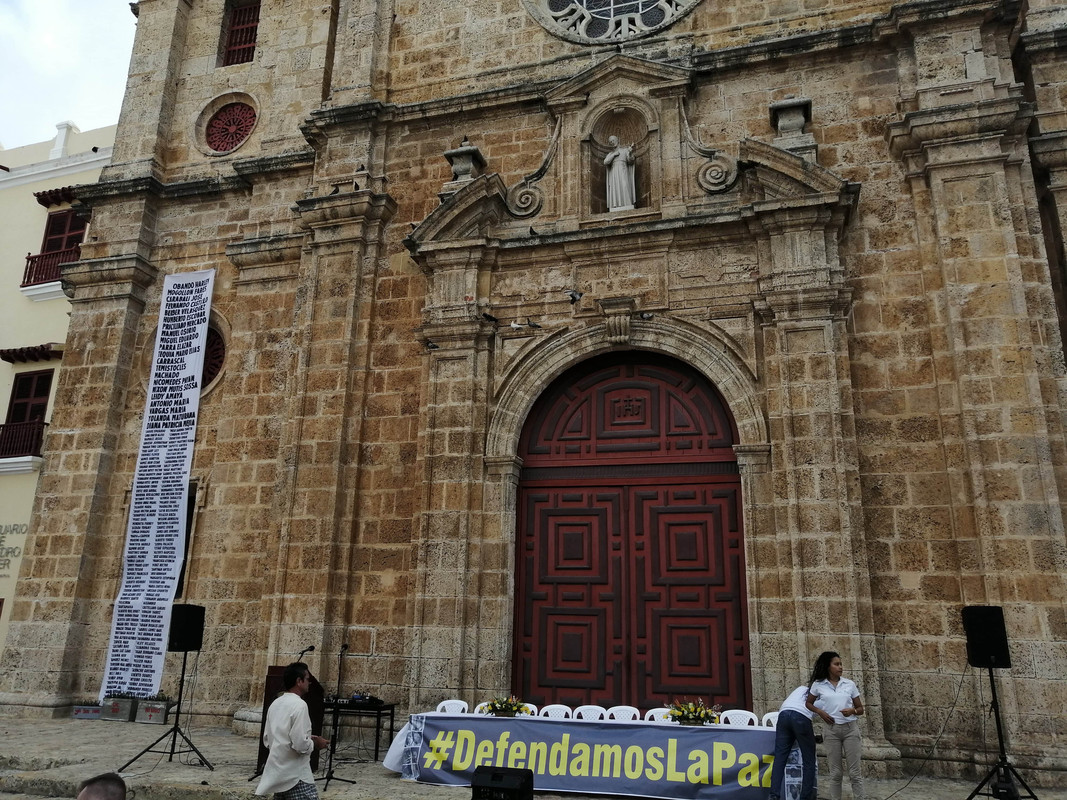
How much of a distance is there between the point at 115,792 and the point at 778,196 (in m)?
8.19

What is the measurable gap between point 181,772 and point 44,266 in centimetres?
1253

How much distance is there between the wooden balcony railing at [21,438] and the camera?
581 inches

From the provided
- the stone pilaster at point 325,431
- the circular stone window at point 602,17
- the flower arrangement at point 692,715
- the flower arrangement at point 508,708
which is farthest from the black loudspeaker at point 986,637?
the circular stone window at point 602,17

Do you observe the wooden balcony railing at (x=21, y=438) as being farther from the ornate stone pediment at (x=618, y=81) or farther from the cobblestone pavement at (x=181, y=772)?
the ornate stone pediment at (x=618, y=81)

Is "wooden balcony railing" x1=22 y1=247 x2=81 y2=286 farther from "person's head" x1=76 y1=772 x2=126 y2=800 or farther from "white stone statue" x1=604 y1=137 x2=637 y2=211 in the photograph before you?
"person's head" x1=76 y1=772 x2=126 y2=800

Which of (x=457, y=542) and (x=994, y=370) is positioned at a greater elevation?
(x=994, y=370)

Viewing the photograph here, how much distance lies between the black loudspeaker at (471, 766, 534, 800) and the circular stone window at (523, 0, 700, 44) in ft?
30.3

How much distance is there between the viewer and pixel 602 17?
1130cm

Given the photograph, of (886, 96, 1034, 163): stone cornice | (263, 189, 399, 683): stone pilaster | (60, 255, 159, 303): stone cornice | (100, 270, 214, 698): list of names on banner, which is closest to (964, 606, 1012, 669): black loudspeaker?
(886, 96, 1034, 163): stone cornice

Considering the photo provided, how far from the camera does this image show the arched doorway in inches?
336

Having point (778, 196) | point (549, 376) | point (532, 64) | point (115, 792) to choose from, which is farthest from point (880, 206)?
point (115, 792)

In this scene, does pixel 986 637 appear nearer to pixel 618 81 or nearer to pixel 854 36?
pixel 854 36

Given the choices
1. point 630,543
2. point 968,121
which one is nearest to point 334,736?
point 630,543

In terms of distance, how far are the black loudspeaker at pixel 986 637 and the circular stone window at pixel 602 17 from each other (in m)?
7.96
